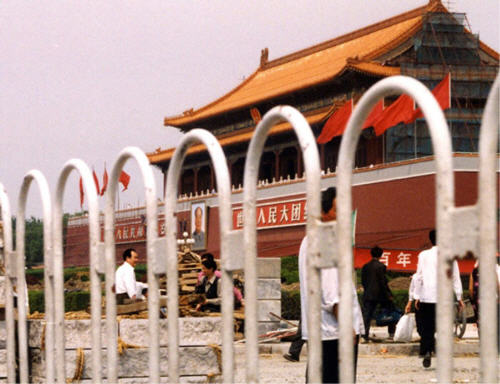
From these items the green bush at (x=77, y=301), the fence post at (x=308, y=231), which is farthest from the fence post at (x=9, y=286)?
the green bush at (x=77, y=301)

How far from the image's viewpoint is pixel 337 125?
24.9m

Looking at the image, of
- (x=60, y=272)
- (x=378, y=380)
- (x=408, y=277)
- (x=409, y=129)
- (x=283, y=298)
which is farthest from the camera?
(x=409, y=129)

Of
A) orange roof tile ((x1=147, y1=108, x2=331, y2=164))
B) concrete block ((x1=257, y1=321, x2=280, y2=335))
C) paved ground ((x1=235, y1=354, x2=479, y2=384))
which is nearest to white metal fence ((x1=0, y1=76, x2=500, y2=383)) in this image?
paved ground ((x1=235, y1=354, x2=479, y2=384))

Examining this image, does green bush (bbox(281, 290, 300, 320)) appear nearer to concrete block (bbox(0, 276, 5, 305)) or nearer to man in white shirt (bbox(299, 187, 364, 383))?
concrete block (bbox(0, 276, 5, 305))

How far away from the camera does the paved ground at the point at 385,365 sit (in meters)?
8.10

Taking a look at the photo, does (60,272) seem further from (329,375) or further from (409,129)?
Result: (409,129)

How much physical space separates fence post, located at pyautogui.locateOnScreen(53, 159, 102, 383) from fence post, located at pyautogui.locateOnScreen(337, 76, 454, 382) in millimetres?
1692

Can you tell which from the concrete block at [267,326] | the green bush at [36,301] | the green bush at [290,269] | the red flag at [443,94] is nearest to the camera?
the concrete block at [267,326]

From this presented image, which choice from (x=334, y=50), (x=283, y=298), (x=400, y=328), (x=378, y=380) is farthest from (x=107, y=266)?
(x=334, y=50)

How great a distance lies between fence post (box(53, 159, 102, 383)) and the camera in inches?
175

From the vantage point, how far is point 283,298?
684 inches

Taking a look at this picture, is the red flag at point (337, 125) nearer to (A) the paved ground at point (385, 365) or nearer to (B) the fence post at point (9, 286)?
(A) the paved ground at point (385, 365)

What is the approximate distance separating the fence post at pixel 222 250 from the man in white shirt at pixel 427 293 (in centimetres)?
391

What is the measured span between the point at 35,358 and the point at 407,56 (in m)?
24.6
